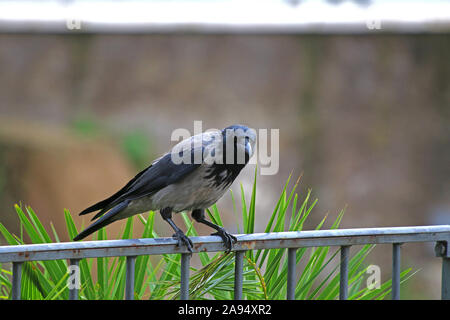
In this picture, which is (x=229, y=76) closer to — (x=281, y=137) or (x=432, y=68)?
(x=281, y=137)

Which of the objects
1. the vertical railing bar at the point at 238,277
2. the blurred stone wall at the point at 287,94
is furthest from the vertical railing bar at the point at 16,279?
the blurred stone wall at the point at 287,94

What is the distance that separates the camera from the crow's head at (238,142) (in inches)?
96.9

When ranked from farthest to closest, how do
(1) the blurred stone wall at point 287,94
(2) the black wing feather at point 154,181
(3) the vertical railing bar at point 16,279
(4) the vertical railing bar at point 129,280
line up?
(1) the blurred stone wall at point 287,94 < (2) the black wing feather at point 154,181 < (4) the vertical railing bar at point 129,280 < (3) the vertical railing bar at point 16,279

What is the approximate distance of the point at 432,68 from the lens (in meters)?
8.84

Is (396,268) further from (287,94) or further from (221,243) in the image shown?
(287,94)

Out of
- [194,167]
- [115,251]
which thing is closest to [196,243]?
[115,251]

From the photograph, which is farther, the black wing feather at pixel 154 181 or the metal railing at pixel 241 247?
the black wing feather at pixel 154 181

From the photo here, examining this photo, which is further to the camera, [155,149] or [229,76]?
[229,76]

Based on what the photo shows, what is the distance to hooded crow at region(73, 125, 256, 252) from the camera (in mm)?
2410

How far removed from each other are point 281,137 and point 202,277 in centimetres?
697

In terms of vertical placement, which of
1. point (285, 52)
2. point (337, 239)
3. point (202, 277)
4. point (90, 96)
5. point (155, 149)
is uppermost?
point (285, 52)

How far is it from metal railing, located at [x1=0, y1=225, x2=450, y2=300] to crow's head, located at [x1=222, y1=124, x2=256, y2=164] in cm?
81

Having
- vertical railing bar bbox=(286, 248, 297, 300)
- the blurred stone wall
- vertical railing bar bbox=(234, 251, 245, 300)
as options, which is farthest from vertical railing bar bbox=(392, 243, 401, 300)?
the blurred stone wall

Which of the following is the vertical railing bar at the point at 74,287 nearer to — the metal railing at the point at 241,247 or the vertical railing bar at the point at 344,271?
the metal railing at the point at 241,247
